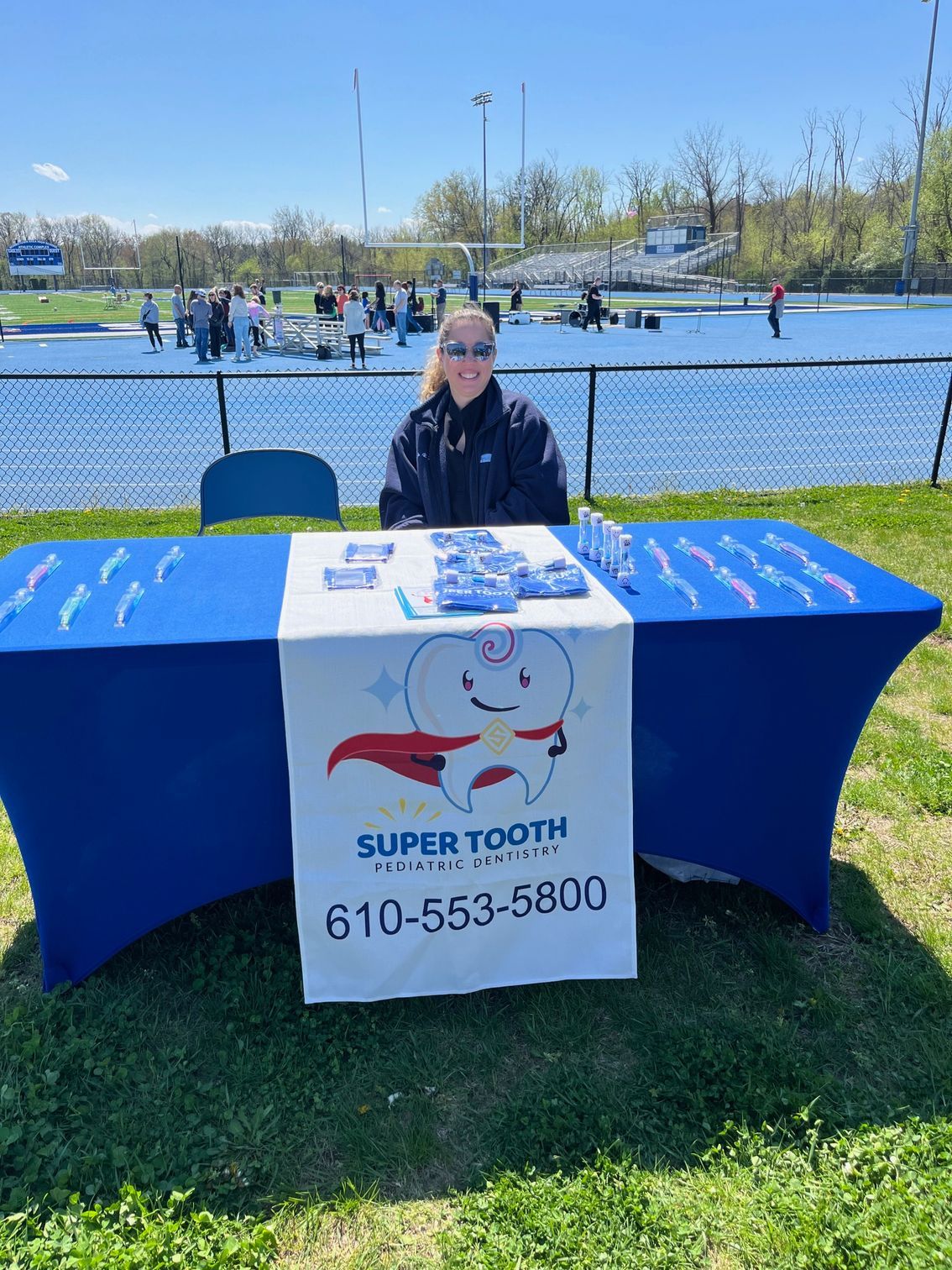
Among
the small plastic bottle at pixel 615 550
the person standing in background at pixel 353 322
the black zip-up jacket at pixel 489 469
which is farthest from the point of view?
the person standing in background at pixel 353 322

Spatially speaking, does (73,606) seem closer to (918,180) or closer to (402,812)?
(402,812)

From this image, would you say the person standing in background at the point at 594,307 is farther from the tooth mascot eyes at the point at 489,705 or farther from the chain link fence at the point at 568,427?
the tooth mascot eyes at the point at 489,705

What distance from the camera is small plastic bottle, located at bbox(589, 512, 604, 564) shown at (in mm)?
2873

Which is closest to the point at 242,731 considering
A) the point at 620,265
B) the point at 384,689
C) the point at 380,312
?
the point at 384,689

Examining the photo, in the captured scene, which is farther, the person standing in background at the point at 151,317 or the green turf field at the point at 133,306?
the green turf field at the point at 133,306

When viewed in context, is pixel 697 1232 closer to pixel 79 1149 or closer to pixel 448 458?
pixel 79 1149

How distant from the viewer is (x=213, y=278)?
262ft

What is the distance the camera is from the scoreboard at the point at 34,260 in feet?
248

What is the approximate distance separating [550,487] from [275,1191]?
97.8 inches

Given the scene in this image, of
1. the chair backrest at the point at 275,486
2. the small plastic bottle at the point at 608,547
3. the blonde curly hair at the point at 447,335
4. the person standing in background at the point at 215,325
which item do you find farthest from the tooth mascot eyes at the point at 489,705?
the person standing in background at the point at 215,325

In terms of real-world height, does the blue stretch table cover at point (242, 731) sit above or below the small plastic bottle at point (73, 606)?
below

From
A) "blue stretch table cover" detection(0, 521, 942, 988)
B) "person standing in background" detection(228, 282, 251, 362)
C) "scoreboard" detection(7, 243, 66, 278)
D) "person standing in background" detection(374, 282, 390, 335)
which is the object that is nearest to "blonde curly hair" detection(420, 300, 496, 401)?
"blue stretch table cover" detection(0, 521, 942, 988)

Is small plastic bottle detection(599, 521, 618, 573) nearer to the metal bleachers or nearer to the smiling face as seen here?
the smiling face

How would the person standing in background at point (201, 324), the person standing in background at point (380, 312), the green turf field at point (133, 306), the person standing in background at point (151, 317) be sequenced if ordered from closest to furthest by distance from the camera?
the person standing in background at point (201, 324)
the person standing in background at point (151, 317)
the person standing in background at point (380, 312)
the green turf field at point (133, 306)
